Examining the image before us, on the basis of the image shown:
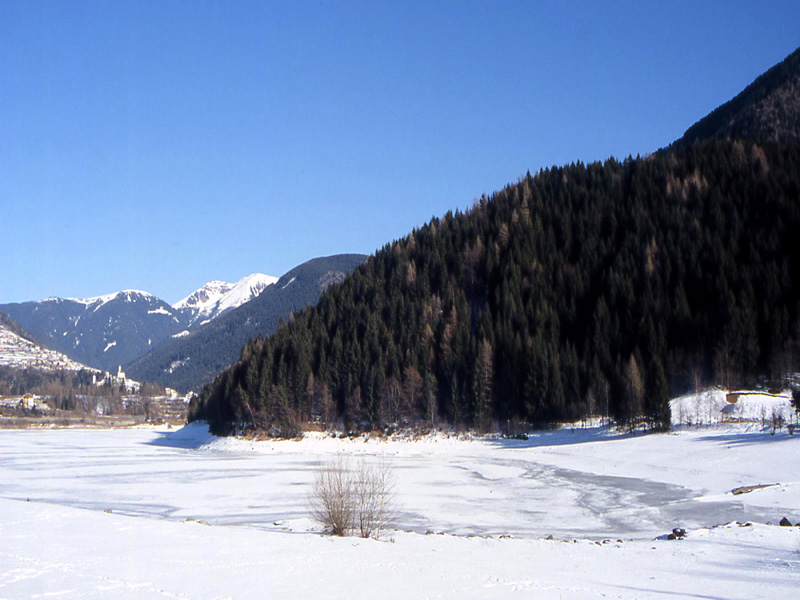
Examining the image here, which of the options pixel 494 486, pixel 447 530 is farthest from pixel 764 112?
pixel 447 530

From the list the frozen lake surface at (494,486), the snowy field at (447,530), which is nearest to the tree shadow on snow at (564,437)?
the frozen lake surface at (494,486)

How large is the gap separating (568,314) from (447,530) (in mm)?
73588

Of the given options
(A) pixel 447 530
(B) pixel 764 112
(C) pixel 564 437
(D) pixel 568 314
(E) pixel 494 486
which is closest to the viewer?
(A) pixel 447 530

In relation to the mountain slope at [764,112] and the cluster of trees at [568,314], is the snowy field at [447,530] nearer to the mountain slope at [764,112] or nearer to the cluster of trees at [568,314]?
the cluster of trees at [568,314]

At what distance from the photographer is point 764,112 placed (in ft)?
529

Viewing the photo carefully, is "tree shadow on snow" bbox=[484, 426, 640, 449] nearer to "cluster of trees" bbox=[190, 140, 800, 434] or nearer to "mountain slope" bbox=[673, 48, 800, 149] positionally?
"cluster of trees" bbox=[190, 140, 800, 434]

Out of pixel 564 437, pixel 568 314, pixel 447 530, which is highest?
pixel 568 314

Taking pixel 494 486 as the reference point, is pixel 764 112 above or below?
above

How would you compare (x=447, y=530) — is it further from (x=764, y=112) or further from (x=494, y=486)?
(x=764, y=112)

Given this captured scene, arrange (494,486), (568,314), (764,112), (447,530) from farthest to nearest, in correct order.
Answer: (764,112)
(568,314)
(494,486)
(447,530)

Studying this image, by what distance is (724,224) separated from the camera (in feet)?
314

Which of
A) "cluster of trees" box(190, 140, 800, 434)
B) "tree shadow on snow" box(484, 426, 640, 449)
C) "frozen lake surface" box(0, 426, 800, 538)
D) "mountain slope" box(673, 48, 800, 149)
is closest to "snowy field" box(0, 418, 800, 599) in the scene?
"frozen lake surface" box(0, 426, 800, 538)

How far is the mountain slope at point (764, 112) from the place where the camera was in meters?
152

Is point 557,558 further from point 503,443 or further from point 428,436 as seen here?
point 428,436
